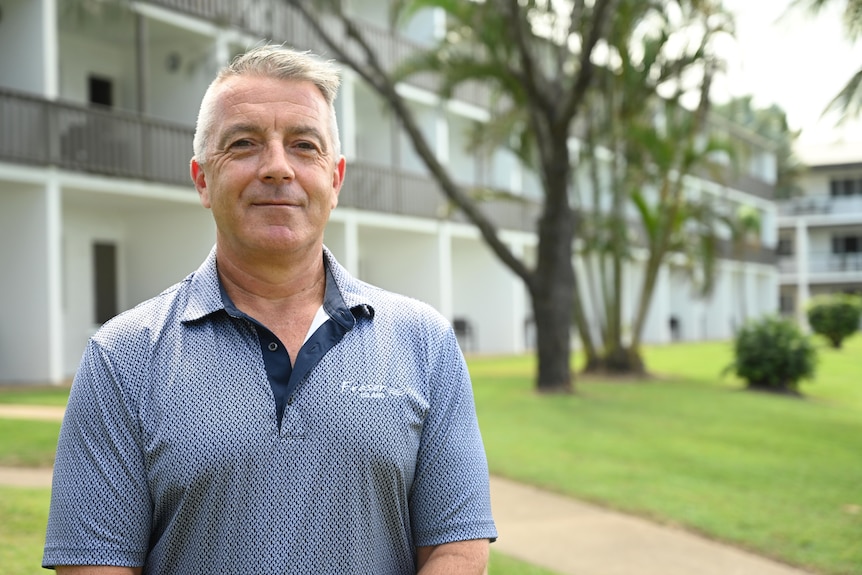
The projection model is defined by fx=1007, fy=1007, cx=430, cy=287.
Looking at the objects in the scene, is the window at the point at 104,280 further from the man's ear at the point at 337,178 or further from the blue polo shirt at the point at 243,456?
the blue polo shirt at the point at 243,456

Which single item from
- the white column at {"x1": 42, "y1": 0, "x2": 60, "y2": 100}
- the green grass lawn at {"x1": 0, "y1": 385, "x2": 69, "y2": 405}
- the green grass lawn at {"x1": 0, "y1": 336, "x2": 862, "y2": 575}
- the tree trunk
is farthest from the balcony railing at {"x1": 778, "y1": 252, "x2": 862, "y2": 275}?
the green grass lawn at {"x1": 0, "y1": 385, "x2": 69, "y2": 405}

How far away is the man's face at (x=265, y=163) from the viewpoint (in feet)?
7.53

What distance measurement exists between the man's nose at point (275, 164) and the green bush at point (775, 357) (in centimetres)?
1583

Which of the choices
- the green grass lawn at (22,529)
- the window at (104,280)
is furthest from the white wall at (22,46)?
the green grass lawn at (22,529)

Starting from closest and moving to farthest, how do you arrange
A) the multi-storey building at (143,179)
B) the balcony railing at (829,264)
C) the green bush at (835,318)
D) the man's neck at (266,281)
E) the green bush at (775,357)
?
the man's neck at (266,281)
the multi-storey building at (143,179)
the green bush at (775,357)
the green bush at (835,318)
the balcony railing at (829,264)

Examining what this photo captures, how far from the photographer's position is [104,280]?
60.5 feet

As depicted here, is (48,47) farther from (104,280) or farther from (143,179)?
(104,280)

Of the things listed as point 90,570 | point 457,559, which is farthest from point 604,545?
point 90,570

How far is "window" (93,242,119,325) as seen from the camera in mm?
18297

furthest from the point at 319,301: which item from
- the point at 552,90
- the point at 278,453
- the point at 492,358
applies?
the point at 492,358

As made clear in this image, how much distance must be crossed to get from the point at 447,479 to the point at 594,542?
450cm

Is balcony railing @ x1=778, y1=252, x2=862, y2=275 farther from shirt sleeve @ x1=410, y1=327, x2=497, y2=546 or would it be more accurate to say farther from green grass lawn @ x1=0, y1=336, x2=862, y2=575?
shirt sleeve @ x1=410, y1=327, x2=497, y2=546

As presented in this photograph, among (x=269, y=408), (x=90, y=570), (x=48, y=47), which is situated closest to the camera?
(x=90, y=570)

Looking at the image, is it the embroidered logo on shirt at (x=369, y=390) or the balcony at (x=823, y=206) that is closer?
the embroidered logo on shirt at (x=369, y=390)
